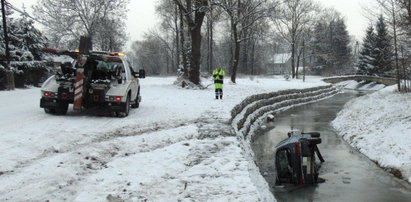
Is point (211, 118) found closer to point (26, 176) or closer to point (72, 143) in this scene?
point (72, 143)

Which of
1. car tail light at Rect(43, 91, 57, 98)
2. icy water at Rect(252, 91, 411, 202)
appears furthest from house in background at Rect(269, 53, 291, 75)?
car tail light at Rect(43, 91, 57, 98)

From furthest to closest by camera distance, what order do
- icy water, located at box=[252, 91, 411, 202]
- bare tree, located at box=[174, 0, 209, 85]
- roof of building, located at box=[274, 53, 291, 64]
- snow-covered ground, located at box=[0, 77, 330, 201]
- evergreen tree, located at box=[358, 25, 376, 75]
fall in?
1. roof of building, located at box=[274, 53, 291, 64]
2. evergreen tree, located at box=[358, 25, 376, 75]
3. bare tree, located at box=[174, 0, 209, 85]
4. icy water, located at box=[252, 91, 411, 202]
5. snow-covered ground, located at box=[0, 77, 330, 201]

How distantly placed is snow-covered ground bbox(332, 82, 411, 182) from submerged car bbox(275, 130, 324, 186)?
2609 mm

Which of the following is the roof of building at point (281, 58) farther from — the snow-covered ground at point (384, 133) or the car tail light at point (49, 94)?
the car tail light at point (49, 94)

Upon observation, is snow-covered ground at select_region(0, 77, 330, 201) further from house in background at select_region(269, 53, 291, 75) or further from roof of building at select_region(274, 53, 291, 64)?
roof of building at select_region(274, 53, 291, 64)

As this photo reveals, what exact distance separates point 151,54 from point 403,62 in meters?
92.3

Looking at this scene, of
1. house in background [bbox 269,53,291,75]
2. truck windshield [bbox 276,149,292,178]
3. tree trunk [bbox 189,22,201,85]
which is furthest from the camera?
house in background [bbox 269,53,291,75]

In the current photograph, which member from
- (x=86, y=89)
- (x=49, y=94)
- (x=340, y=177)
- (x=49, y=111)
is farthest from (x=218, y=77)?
(x=340, y=177)

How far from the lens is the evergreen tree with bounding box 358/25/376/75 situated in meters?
68.2

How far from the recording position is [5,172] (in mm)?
7875

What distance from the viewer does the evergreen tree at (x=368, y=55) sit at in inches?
2683

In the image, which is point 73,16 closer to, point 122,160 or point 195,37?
point 195,37

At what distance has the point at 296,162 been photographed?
1132 cm

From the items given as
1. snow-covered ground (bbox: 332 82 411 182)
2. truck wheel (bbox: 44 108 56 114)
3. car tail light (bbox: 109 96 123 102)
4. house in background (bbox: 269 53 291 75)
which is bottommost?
snow-covered ground (bbox: 332 82 411 182)
